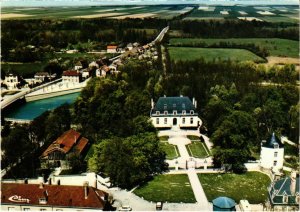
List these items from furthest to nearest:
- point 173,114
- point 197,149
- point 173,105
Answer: point 173,105, point 173,114, point 197,149

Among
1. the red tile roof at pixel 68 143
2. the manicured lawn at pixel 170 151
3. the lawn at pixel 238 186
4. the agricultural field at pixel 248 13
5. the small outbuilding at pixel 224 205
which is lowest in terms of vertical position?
the manicured lawn at pixel 170 151

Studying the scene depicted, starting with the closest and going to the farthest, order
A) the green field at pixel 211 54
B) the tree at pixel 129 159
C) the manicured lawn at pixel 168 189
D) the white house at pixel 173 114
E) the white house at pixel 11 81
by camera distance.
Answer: the manicured lawn at pixel 168 189
the tree at pixel 129 159
the white house at pixel 173 114
the white house at pixel 11 81
the green field at pixel 211 54

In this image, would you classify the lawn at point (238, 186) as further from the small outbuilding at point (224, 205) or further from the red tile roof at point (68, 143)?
the red tile roof at point (68, 143)

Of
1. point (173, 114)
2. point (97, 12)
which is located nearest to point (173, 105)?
point (173, 114)

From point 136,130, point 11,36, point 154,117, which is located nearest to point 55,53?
point 11,36

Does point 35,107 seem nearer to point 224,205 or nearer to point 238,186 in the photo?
point 238,186

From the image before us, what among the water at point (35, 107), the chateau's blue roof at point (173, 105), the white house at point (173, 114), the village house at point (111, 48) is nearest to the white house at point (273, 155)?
the white house at point (173, 114)

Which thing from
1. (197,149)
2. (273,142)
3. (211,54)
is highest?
(211,54)
